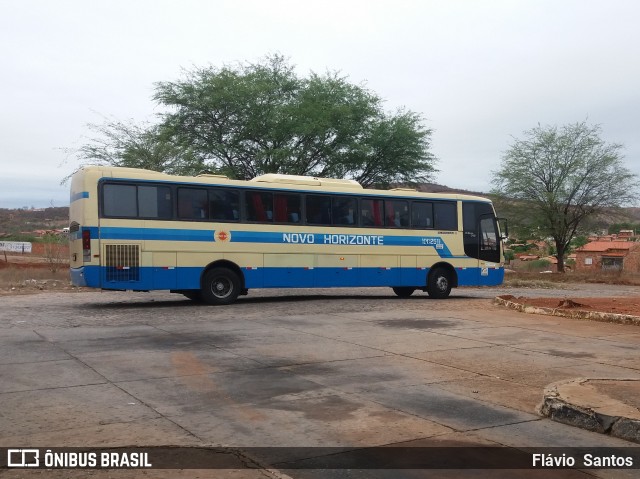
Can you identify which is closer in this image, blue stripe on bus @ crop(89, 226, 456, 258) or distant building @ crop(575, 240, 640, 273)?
blue stripe on bus @ crop(89, 226, 456, 258)

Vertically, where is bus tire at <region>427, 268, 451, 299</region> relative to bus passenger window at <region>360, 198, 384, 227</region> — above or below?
below

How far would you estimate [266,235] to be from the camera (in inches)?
703

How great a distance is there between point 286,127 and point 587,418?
26.9 m

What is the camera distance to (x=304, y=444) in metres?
5.15

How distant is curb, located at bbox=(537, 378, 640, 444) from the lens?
539 cm

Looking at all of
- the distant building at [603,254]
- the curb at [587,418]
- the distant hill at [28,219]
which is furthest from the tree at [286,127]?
the distant hill at [28,219]

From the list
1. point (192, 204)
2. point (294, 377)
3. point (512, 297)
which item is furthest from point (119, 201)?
point (512, 297)

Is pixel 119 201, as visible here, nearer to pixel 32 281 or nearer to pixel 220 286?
pixel 220 286

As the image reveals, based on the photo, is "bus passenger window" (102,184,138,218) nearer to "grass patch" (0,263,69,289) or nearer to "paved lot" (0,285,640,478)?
"paved lot" (0,285,640,478)

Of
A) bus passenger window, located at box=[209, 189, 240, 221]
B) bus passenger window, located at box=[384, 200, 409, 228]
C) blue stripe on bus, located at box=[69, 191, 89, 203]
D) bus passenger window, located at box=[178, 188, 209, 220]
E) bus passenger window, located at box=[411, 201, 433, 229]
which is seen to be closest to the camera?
blue stripe on bus, located at box=[69, 191, 89, 203]

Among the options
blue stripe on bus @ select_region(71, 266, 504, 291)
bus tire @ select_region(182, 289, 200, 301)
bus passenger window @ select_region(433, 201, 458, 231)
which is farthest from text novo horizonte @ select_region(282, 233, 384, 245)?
bus tire @ select_region(182, 289, 200, 301)

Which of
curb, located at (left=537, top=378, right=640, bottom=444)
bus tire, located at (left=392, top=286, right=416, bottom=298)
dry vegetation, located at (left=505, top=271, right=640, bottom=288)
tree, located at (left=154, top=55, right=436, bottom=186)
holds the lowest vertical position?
dry vegetation, located at (left=505, top=271, right=640, bottom=288)

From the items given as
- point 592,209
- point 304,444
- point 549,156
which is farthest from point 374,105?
point 304,444

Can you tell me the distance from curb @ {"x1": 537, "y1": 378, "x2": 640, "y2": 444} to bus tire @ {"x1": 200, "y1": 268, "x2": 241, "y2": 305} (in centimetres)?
1175
